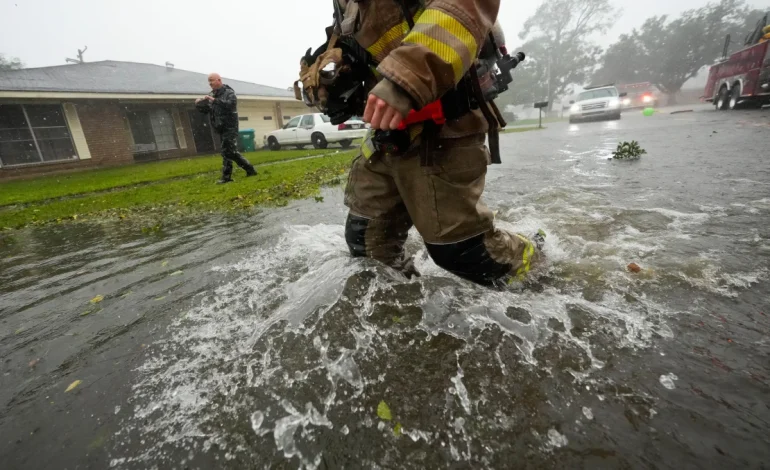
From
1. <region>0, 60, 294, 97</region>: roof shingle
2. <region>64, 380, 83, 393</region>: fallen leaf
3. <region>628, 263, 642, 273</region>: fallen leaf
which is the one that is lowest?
<region>64, 380, 83, 393</region>: fallen leaf

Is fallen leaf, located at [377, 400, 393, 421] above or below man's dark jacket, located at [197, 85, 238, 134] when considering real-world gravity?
below

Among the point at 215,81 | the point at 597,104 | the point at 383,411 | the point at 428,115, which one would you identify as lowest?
the point at 383,411

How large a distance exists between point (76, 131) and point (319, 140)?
9.47 meters

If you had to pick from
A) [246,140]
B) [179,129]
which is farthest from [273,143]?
[179,129]

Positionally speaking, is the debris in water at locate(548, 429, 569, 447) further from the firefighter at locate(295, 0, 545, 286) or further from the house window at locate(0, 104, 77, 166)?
the house window at locate(0, 104, 77, 166)

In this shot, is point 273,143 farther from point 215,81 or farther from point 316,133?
point 215,81

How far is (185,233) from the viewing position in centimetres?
376

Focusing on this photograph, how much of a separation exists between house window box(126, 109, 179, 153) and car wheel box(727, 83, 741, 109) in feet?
76.1

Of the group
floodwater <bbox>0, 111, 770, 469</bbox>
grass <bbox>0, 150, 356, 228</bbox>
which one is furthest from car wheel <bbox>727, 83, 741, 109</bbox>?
grass <bbox>0, 150, 356, 228</bbox>

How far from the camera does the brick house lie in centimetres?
1229

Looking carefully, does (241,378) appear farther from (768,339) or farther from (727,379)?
(768,339)

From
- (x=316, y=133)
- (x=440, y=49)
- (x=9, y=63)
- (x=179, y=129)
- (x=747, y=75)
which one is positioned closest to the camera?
(x=440, y=49)

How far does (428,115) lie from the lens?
151cm

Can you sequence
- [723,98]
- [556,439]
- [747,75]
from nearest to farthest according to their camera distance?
[556,439], [747,75], [723,98]
